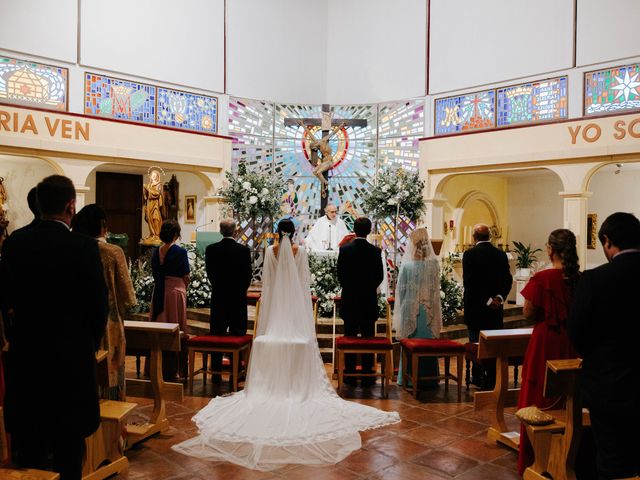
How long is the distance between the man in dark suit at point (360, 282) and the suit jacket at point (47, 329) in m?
3.44

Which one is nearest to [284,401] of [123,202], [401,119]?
[401,119]

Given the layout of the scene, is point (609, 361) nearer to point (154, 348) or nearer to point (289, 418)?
point (289, 418)

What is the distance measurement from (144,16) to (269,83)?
2.73 m

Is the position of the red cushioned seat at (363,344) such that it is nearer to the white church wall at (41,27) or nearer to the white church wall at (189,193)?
the white church wall at (41,27)

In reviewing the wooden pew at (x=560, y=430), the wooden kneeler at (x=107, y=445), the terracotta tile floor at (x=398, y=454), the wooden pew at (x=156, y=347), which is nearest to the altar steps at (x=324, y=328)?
the terracotta tile floor at (x=398, y=454)

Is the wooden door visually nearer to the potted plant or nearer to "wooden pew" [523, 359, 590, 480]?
the potted plant

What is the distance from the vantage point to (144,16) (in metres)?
10.9

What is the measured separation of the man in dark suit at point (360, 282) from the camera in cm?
579

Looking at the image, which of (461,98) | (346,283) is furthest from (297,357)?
(461,98)

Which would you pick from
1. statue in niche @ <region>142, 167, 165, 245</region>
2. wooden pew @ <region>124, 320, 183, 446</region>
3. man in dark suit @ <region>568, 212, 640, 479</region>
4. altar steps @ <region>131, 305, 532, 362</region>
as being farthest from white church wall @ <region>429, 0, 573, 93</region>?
wooden pew @ <region>124, 320, 183, 446</region>

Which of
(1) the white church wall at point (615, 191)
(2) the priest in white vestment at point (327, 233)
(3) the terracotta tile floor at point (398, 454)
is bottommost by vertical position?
(3) the terracotta tile floor at point (398, 454)

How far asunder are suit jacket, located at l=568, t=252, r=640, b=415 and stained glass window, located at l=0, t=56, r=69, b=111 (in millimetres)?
9076

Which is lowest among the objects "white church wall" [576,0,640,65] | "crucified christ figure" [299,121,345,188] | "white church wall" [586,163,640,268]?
"white church wall" [586,163,640,268]

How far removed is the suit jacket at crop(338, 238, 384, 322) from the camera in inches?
228
